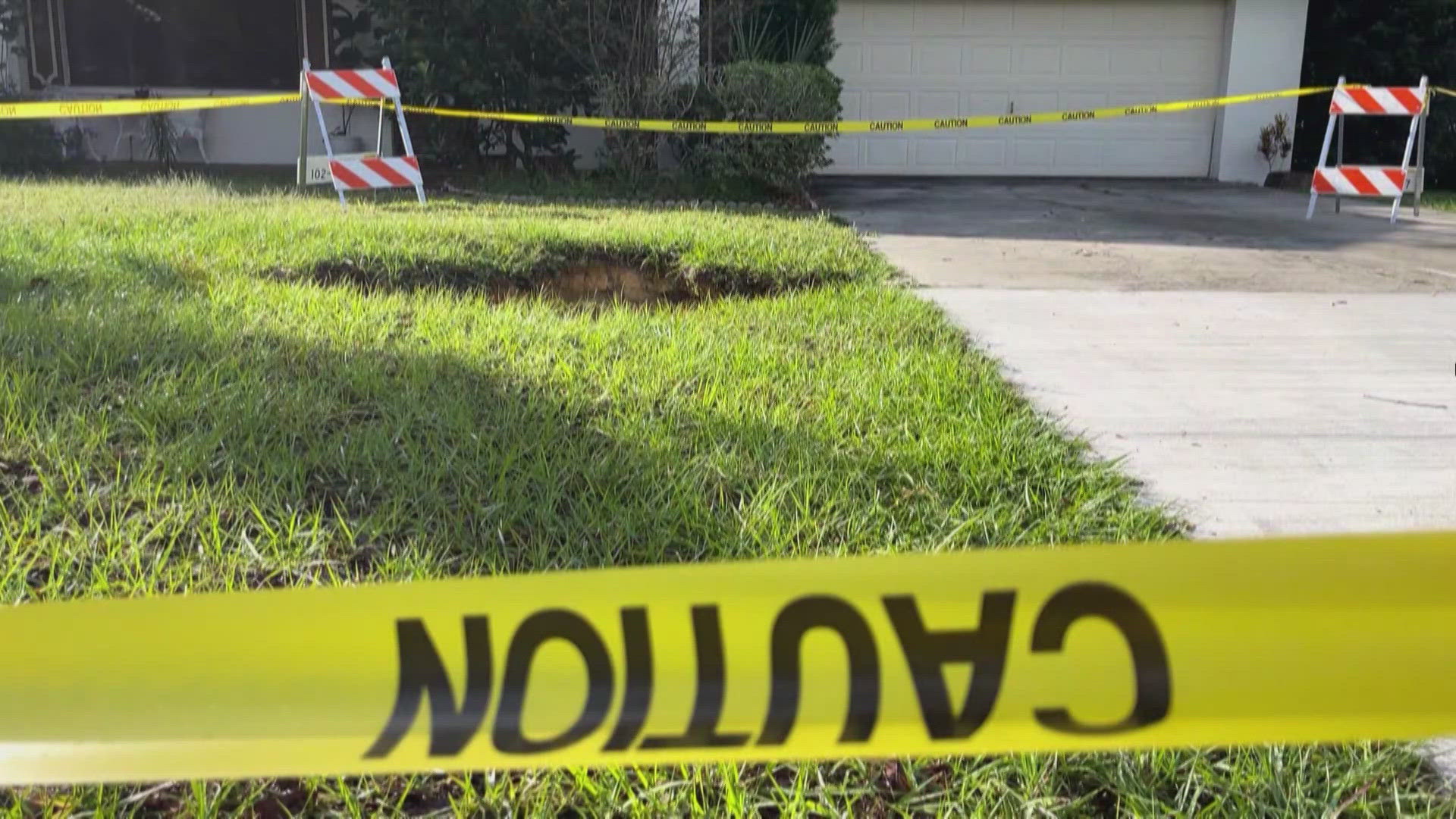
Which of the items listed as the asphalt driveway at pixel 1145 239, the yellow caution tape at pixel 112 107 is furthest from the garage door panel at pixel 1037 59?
the yellow caution tape at pixel 112 107

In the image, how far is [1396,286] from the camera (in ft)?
23.7

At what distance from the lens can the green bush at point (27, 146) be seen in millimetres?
12641

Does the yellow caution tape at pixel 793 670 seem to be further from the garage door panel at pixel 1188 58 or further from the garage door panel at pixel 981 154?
the garage door panel at pixel 1188 58

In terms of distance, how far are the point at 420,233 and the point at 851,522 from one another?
4.87 m

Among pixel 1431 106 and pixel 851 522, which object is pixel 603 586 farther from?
pixel 1431 106

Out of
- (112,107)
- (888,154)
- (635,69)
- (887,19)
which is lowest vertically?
(888,154)

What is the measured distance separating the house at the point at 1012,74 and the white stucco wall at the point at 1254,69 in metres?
0.02

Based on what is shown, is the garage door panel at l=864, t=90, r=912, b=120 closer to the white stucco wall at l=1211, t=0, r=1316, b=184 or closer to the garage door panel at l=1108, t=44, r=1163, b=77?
the garage door panel at l=1108, t=44, r=1163, b=77

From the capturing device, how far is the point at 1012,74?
16.0 meters

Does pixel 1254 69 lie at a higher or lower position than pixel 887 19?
lower

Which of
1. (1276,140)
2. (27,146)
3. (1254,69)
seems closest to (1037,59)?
(1254,69)

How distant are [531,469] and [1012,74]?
46.3 ft

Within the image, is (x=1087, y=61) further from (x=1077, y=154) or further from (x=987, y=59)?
(x=987, y=59)

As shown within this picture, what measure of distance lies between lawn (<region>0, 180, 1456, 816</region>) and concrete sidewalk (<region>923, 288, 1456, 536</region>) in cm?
30
